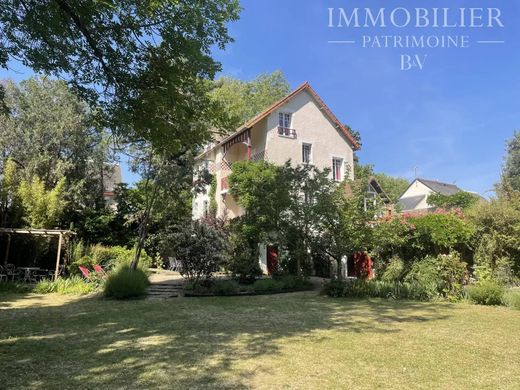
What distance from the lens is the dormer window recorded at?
83.4ft

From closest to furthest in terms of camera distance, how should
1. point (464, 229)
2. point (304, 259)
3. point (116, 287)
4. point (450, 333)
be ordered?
point (450, 333) < point (116, 287) < point (464, 229) < point (304, 259)

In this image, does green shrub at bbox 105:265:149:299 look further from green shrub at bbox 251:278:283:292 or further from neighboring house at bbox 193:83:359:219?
neighboring house at bbox 193:83:359:219

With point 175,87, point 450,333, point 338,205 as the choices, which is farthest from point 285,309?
point 175,87

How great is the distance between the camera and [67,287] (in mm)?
15766

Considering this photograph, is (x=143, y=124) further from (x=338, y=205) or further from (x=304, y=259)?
(x=304, y=259)

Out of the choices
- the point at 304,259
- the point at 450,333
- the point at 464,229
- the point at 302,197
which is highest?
the point at 302,197

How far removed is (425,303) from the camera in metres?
12.8

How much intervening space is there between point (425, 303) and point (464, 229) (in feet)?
16.9

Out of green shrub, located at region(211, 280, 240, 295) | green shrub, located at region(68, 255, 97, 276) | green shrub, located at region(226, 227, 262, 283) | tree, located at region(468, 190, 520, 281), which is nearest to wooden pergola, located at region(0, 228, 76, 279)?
green shrub, located at region(68, 255, 97, 276)

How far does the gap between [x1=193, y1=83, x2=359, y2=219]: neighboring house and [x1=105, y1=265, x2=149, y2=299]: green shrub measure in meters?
11.3

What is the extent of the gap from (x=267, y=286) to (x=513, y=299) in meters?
8.17

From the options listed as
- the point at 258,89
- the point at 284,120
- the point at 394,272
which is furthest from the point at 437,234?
the point at 258,89

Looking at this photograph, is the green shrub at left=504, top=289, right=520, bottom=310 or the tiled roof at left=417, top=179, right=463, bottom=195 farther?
the tiled roof at left=417, top=179, right=463, bottom=195

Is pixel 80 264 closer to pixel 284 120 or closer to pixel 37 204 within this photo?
pixel 37 204
